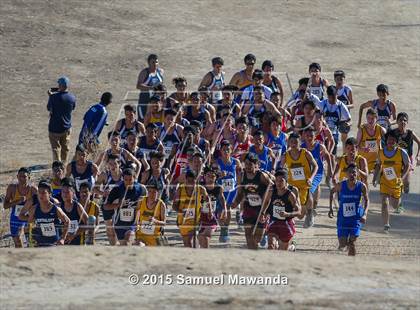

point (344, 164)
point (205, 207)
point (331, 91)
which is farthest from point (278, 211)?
point (331, 91)

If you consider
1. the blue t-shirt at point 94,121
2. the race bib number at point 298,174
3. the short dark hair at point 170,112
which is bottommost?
the race bib number at point 298,174

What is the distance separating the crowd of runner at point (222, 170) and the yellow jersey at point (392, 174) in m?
0.02

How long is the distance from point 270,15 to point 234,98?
46.5ft

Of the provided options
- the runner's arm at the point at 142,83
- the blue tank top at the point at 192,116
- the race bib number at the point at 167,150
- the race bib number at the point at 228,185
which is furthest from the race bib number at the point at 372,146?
the runner's arm at the point at 142,83

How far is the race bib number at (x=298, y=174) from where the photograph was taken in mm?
20703

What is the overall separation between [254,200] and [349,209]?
1454 millimetres

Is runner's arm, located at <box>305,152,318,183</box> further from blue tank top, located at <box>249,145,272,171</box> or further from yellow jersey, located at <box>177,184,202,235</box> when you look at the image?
yellow jersey, located at <box>177,184,202,235</box>

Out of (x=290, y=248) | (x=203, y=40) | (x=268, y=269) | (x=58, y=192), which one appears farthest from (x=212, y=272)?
(x=203, y=40)

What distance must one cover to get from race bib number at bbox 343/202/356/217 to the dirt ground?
601 mm

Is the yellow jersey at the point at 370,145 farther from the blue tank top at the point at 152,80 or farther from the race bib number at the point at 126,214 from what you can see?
the race bib number at the point at 126,214

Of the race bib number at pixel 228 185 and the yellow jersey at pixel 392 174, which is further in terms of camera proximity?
the yellow jersey at pixel 392 174

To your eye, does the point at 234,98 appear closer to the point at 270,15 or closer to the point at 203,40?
the point at 203,40

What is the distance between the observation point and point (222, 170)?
2042cm

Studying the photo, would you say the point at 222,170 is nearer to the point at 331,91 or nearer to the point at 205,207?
the point at 205,207
